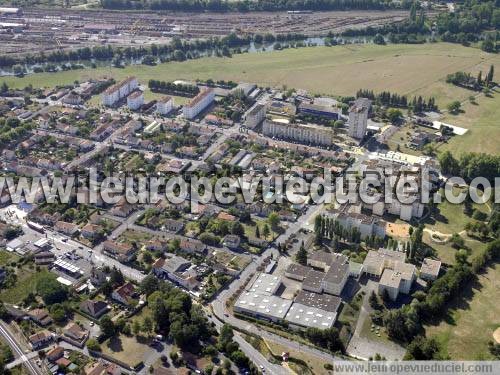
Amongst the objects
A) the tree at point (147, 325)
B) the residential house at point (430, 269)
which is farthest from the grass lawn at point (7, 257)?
the residential house at point (430, 269)

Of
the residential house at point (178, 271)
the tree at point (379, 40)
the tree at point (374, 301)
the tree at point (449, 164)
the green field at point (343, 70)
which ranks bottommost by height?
the tree at point (374, 301)

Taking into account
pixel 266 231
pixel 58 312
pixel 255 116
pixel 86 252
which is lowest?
pixel 58 312

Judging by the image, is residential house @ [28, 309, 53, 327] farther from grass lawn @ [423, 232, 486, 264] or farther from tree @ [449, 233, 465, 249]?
tree @ [449, 233, 465, 249]

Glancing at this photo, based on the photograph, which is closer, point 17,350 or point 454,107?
point 17,350

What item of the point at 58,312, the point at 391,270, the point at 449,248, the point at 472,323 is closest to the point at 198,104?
the point at 449,248

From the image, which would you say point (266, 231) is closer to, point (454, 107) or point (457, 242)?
point (457, 242)

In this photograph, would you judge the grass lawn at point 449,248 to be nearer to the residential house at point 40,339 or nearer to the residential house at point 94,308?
the residential house at point 94,308
